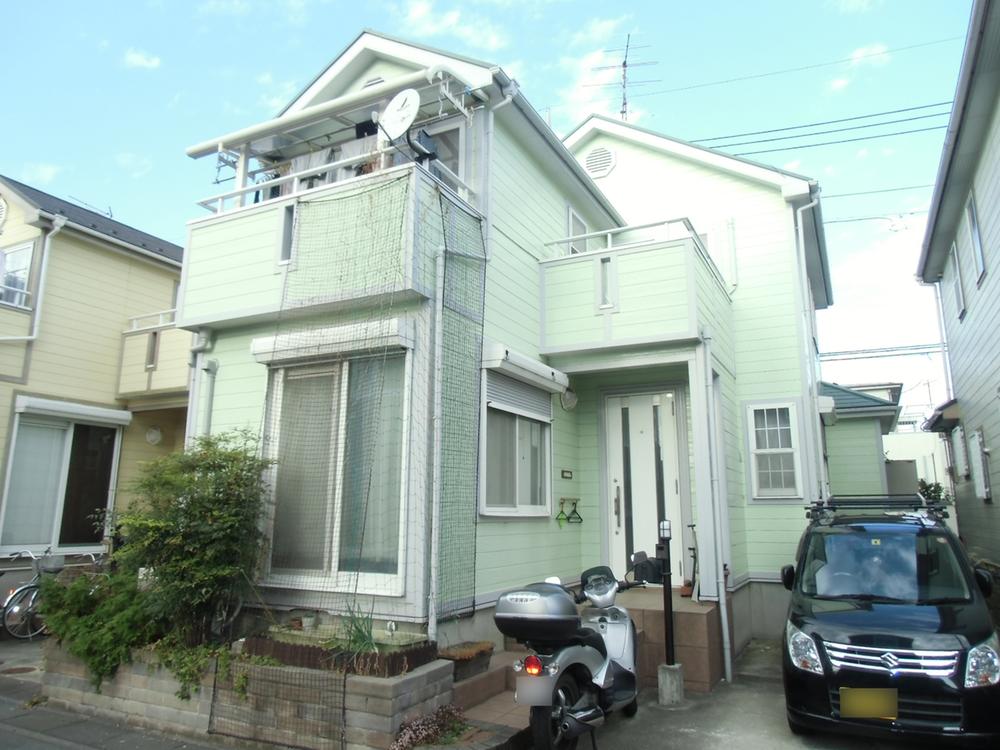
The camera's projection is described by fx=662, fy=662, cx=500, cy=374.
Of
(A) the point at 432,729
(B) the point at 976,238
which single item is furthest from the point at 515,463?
(B) the point at 976,238

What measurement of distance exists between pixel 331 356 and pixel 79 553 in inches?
272

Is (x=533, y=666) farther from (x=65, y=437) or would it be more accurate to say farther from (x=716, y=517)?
(x=65, y=437)

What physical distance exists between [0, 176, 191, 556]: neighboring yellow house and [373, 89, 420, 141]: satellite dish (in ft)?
17.7

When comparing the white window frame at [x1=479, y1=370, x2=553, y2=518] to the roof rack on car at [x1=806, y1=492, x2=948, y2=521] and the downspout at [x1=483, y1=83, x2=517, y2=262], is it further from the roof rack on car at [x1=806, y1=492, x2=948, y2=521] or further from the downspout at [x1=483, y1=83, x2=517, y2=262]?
the roof rack on car at [x1=806, y1=492, x2=948, y2=521]

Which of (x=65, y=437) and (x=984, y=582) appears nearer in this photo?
(x=984, y=582)


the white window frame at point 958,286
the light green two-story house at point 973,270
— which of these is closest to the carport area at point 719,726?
the light green two-story house at point 973,270

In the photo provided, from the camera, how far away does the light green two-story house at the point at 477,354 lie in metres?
5.59

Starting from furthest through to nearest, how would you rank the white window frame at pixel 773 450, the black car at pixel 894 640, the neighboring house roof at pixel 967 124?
the white window frame at pixel 773 450 → the neighboring house roof at pixel 967 124 → the black car at pixel 894 640

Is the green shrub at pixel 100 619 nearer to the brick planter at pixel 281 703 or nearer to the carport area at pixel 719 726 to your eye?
the brick planter at pixel 281 703

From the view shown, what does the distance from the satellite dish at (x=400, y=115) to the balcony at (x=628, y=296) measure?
2.59m

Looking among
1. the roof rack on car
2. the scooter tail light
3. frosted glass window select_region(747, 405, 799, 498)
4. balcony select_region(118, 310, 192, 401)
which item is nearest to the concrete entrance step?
the scooter tail light

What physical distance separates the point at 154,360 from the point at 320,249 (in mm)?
5656

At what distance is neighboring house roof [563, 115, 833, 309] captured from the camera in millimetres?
9695

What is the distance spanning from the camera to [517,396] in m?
6.90
